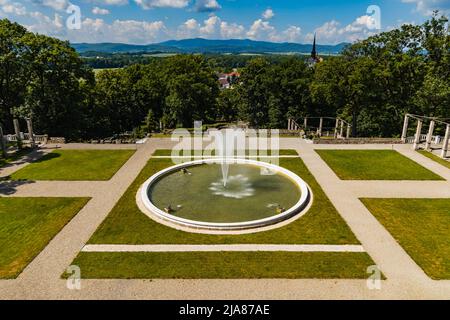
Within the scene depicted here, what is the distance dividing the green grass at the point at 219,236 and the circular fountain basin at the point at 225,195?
89 centimetres

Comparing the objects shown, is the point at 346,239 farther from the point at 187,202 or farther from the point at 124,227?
the point at 124,227

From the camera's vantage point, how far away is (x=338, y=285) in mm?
16375

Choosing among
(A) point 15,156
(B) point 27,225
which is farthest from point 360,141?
(A) point 15,156

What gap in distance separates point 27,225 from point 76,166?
1210 centimetres

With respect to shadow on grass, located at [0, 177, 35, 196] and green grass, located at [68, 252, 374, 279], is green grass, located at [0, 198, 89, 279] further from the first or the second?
green grass, located at [68, 252, 374, 279]

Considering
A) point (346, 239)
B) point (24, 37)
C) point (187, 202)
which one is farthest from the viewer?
point (24, 37)

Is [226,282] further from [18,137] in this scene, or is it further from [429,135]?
[18,137]

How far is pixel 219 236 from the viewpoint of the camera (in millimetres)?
20781

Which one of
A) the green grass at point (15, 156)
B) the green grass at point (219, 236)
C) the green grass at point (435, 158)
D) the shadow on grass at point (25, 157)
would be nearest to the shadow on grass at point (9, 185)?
the shadow on grass at point (25, 157)

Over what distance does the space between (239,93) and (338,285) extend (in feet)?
160

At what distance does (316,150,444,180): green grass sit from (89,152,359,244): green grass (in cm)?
842

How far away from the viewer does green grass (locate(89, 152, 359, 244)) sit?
20266 millimetres

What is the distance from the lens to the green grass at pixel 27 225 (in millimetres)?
18375

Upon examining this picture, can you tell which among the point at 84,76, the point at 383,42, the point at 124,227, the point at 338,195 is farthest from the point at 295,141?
the point at 84,76
